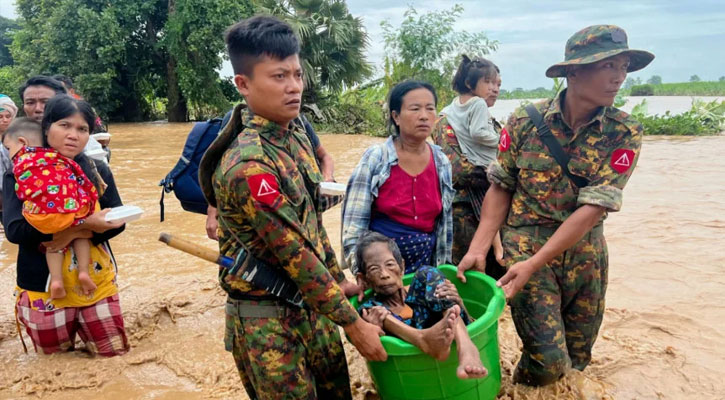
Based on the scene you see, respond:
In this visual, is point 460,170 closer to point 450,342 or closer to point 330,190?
point 330,190

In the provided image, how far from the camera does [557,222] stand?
248 cm

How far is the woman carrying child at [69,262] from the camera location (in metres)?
2.85

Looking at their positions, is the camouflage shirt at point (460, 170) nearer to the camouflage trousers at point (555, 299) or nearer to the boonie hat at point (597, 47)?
the camouflage trousers at point (555, 299)

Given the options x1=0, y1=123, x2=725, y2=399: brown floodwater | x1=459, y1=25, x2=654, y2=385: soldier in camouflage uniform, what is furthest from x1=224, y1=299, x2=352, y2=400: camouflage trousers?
x1=0, y1=123, x2=725, y2=399: brown floodwater

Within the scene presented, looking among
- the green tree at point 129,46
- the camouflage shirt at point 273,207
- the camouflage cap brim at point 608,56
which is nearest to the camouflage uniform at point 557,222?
the camouflage cap brim at point 608,56

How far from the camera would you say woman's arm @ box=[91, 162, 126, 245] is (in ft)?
10.2

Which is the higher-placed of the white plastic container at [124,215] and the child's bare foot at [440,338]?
the white plastic container at [124,215]

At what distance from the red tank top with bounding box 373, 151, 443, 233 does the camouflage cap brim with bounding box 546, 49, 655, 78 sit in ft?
2.77

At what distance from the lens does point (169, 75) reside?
66.1 ft

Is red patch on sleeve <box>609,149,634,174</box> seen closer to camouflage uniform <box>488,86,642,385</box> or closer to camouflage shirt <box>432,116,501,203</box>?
camouflage uniform <box>488,86,642,385</box>

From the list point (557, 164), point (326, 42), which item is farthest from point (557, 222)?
point (326, 42)

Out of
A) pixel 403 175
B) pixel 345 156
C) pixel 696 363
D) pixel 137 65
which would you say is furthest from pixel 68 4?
pixel 696 363

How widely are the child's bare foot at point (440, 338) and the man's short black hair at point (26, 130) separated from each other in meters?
2.51

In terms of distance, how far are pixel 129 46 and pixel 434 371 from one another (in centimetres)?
2082
